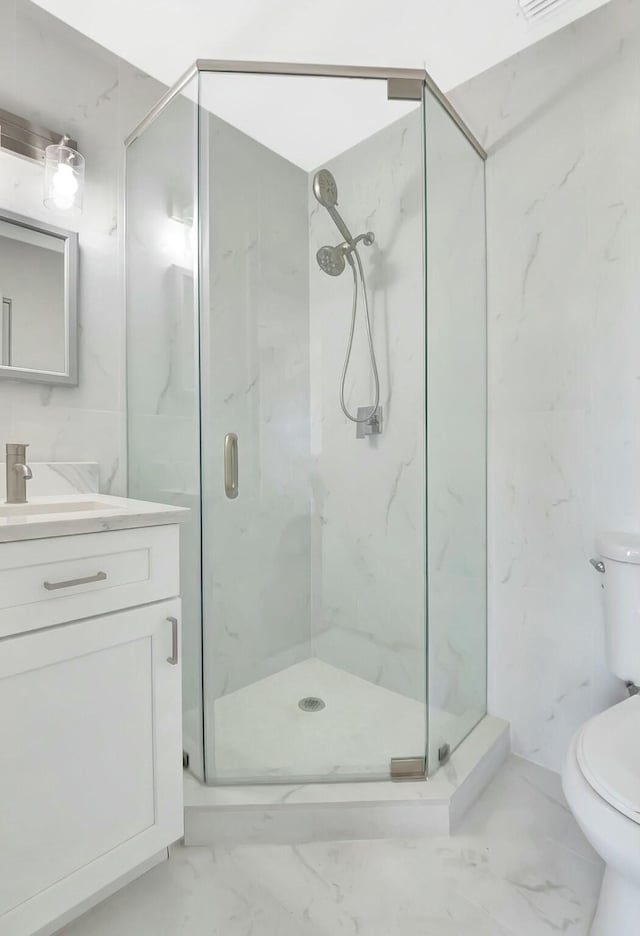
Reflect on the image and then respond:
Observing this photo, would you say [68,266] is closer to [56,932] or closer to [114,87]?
[114,87]

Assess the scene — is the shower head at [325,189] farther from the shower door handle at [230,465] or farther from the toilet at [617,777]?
the toilet at [617,777]

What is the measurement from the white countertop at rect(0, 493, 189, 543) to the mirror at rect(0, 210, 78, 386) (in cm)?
41

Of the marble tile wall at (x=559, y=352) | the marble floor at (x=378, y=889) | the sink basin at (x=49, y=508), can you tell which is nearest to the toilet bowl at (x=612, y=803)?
the marble floor at (x=378, y=889)

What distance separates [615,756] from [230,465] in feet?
3.67

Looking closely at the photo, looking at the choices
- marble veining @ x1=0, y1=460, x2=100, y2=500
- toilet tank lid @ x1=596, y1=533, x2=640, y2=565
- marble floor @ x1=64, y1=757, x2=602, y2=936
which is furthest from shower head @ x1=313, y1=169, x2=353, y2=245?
marble floor @ x1=64, y1=757, x2=602, y2=936

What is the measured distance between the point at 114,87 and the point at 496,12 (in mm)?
1227

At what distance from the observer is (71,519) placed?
927 millimetres

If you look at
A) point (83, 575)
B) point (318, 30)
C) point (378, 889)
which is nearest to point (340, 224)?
point (318, 30)

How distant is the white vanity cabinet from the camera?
87 cm

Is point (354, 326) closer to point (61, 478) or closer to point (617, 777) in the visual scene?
point (61, 478)

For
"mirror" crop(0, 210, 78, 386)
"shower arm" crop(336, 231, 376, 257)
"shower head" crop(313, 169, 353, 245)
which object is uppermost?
"shower head" crop(313, 169, 353, 245)

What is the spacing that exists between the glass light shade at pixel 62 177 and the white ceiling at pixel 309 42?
0.44 meters

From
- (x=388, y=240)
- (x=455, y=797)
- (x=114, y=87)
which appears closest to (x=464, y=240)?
(x=388, y=240)

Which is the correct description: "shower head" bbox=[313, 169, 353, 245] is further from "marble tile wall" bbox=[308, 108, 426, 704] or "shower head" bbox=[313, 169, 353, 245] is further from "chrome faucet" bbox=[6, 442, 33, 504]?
"chrome faucet" bbox=[6, 442, 33, 504]
